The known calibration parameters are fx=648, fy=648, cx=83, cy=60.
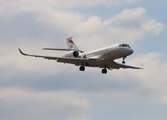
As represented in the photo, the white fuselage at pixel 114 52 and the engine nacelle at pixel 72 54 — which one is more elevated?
the engine nacelle at pixel 72 54

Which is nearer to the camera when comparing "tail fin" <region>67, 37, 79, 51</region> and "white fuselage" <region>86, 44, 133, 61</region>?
"white fuselage" <region>86, 44, 133, 61</region>

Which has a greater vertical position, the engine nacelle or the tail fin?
the tail fin

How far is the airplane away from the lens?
10388cm

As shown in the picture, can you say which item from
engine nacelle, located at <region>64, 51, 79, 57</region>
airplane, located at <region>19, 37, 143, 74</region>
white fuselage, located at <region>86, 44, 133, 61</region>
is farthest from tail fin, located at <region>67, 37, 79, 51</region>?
white fuselage, located at <region>86, 44, 133, 61</region>

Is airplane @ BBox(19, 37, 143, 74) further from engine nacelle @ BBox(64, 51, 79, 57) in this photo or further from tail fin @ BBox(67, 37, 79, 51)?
tail fin @ BBox(67, 37, 79, 51)

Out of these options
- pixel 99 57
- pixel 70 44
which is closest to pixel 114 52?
pixel 99 57

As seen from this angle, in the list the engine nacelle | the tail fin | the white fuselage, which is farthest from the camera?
the tail fin

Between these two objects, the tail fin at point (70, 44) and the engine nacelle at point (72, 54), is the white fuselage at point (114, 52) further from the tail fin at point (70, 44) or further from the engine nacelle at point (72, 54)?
the tail fin at point (70, 44)

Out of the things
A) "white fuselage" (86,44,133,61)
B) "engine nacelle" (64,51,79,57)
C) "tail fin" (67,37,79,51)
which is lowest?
"white fuselage" (86,44,133,61)

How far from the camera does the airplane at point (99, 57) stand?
10388 cm

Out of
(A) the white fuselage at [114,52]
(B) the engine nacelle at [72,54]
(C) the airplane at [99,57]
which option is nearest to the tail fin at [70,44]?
(C) the airplane at [99,57]

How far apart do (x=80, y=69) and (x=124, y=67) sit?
9.66 metres

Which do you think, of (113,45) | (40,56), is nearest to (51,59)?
(40,56)

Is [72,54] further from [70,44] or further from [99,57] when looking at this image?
[70,44]
